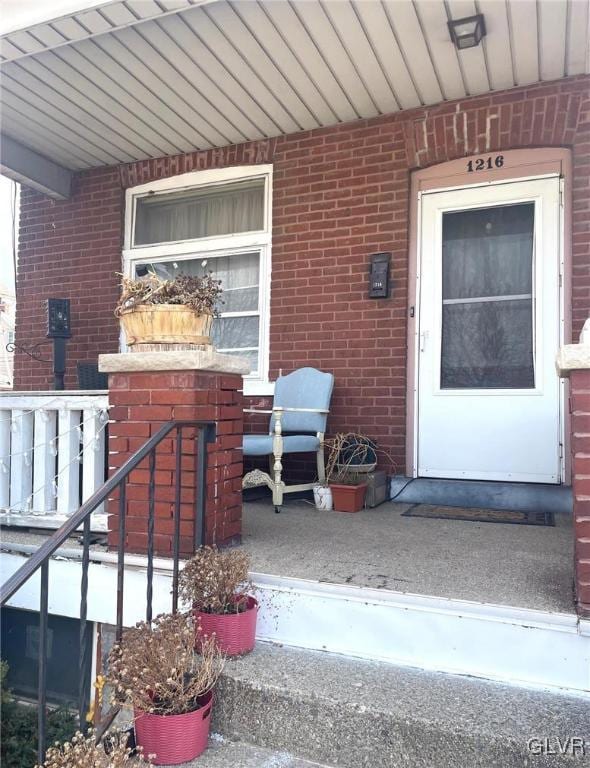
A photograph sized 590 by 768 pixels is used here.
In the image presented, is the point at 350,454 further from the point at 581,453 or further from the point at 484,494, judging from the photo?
the point at 581,453

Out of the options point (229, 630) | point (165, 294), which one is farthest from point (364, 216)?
point (229, 630)

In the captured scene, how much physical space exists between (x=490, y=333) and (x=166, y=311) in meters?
2.27

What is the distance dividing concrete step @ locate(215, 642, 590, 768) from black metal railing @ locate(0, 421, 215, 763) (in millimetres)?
395

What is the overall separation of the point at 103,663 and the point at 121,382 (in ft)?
3.58

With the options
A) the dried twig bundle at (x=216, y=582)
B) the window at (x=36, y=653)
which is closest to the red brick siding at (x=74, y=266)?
the window at (x=36, y=653)


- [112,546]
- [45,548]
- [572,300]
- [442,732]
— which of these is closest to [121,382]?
[112,546]

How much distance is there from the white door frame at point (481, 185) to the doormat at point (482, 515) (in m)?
0.32

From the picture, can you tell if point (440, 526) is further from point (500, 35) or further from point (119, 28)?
point (119, 28)

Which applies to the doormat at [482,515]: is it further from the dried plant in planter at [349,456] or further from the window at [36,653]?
the window at [36,653]

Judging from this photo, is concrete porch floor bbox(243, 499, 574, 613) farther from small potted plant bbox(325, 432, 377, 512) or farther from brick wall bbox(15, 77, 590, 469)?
brick wall bbox(15, 77, 590, 469)

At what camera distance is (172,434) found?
2260mm

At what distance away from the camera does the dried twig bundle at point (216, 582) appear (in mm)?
1910

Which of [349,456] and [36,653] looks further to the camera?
[349,456]

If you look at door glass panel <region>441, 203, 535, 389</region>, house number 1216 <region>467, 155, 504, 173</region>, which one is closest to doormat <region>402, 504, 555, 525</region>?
door glass panel <region>441, 203, 535, 389</region>
